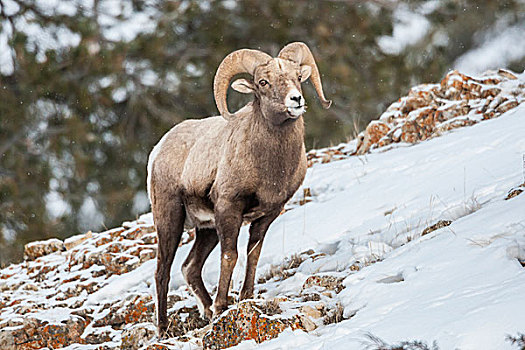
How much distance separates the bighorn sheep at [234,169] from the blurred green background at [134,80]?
6321mm

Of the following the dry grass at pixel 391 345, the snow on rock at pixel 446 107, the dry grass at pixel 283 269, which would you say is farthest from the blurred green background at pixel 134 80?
the dry grass at pixel 391 345

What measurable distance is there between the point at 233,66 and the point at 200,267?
1.60 metres

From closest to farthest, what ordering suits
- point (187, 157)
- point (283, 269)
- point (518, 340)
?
point (518, 340)
point (187, 157)
point (283, 269)

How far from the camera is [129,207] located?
12.0m

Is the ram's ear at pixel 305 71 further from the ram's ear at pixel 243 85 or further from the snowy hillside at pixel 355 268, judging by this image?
the snowy hillside at pixel 355 268

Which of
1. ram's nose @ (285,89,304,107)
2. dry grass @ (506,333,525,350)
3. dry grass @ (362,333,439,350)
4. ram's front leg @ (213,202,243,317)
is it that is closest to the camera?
dry grass @ (506,333,525,350)

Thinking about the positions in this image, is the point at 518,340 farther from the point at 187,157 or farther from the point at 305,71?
the point at 187,157

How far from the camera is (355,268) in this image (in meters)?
4.50

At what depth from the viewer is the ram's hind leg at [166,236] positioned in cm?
484

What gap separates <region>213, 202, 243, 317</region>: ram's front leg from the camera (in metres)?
4.21

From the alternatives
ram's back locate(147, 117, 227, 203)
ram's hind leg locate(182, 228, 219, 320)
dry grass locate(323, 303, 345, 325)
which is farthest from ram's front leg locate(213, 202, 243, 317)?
dry grass locate(323, 303, 345, 325)

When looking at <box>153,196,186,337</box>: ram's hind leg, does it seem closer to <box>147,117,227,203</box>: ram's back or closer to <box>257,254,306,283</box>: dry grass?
<box>147,117,227,203</box>: ram's back

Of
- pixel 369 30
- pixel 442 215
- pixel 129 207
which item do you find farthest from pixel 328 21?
pixel 442 215

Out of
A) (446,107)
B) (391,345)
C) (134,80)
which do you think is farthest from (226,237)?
(134,80)
